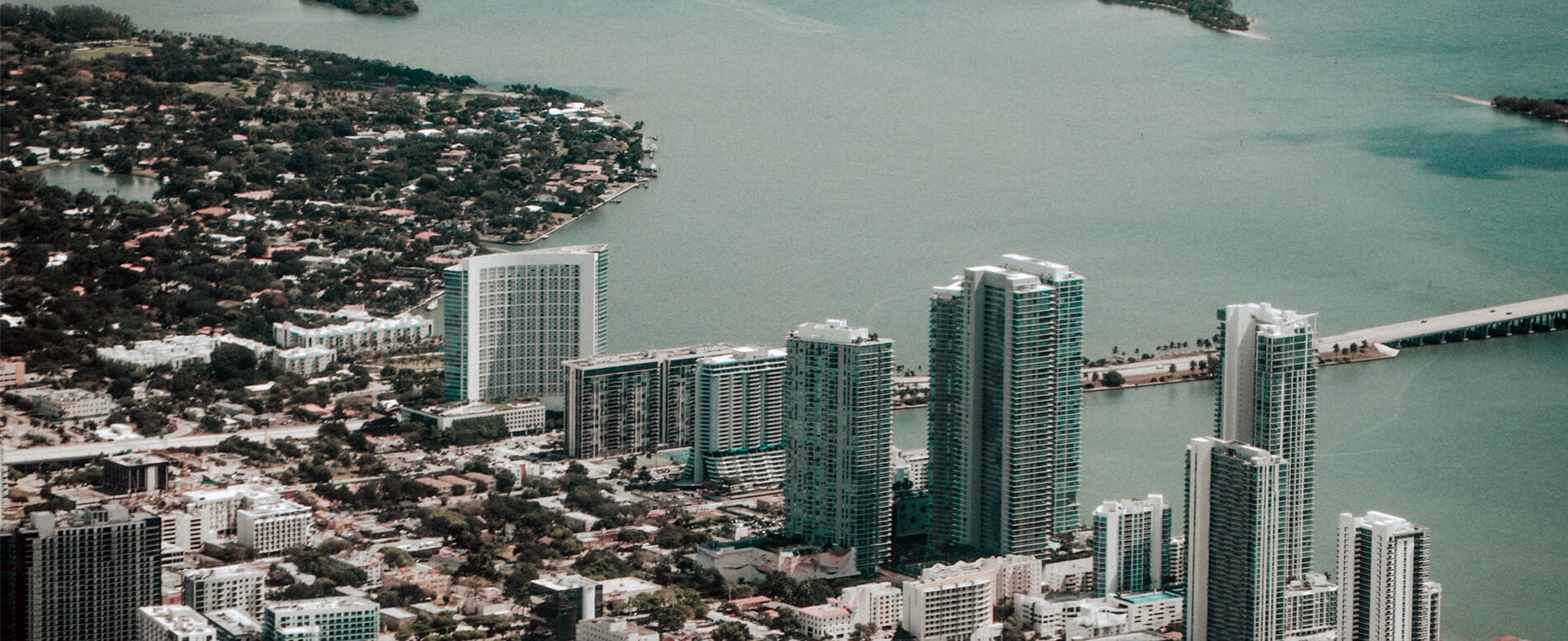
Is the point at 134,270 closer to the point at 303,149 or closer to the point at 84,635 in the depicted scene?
the point at 303,149

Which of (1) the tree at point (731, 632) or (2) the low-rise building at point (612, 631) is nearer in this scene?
(2) the low-rise building at point (612, 631)

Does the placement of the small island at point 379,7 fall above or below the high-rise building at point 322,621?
above

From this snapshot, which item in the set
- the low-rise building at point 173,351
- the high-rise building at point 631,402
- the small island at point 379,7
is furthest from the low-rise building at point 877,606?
the small island at point 379,7

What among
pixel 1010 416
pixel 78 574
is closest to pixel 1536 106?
pixel 1010 416

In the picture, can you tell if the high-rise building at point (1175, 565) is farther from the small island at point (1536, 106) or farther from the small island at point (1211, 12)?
the small island at point (1211, 12)

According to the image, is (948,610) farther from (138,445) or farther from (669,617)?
(138,445)

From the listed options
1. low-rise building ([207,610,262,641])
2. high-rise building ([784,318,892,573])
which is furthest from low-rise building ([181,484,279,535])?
high-rise building ([784,318,892,573])
